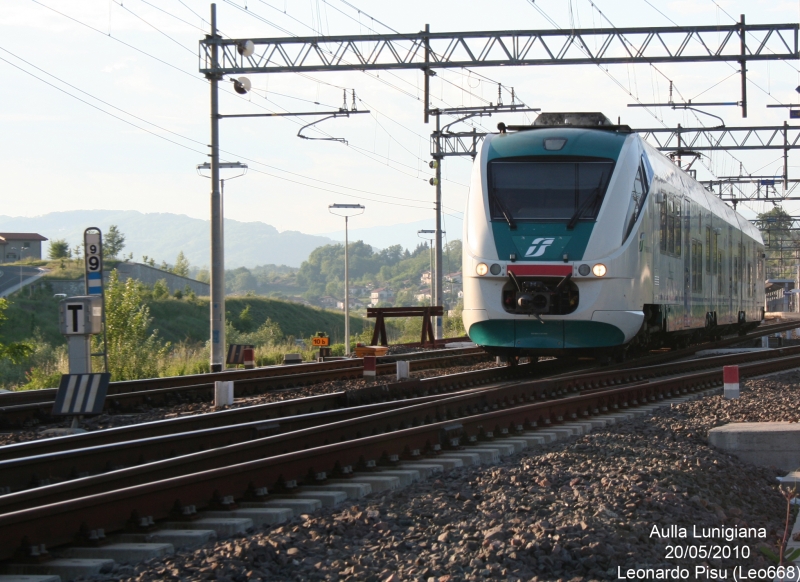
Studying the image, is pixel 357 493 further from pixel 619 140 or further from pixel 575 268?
pixel 619 140

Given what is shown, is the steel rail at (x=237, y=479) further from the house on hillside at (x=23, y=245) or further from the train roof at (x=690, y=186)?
the house on hillside at (x=23, y=245)

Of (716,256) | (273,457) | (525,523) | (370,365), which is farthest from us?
(716,256)

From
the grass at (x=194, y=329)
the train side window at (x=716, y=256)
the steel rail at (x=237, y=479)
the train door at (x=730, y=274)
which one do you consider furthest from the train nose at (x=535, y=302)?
the train door at (x=730, y=274)

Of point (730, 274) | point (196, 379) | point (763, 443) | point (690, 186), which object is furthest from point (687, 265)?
point (763, 443)

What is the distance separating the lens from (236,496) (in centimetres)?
656

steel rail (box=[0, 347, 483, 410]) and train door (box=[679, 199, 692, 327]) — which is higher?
train door (box=[679, 199, 692, 327])

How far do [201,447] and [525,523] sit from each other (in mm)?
3683

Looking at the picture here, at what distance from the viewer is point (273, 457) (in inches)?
272

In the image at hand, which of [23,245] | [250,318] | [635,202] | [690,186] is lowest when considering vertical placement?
[250,318]

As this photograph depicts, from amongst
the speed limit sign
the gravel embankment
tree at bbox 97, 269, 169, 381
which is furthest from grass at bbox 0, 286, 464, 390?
the speed limit sign

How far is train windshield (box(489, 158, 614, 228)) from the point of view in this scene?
544 inches

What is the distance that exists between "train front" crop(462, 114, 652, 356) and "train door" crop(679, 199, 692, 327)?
3694mm

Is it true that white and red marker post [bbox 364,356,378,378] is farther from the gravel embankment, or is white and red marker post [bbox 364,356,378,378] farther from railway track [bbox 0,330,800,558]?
railway track [bbox 0,330,800,558]

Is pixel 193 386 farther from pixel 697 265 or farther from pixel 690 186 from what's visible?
pixel 690 186
